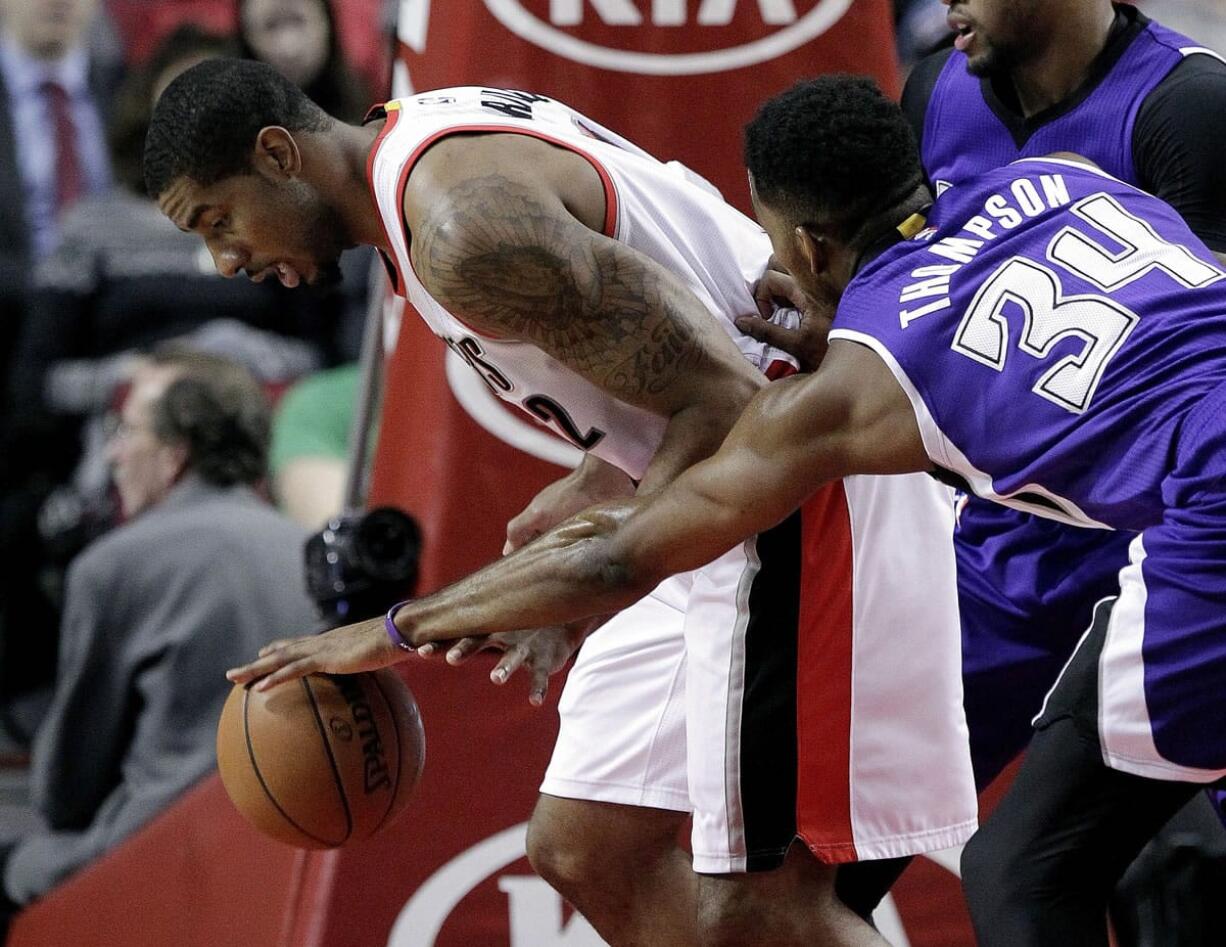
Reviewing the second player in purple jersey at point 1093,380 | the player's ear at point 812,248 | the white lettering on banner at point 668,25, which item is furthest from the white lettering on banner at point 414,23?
the second player in purple jersey at point 1093,380

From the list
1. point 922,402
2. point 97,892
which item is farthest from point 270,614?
point 922,402

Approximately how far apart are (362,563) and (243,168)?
1.17m

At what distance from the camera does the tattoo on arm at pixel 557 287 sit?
2.97 m

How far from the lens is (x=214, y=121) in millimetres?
3279

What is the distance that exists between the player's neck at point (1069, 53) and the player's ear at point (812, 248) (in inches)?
34.1

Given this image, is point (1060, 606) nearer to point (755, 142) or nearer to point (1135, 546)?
point (1135, 546)

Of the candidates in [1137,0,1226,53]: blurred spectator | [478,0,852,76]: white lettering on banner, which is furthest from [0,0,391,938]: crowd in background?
[1137,0,1226,53]: blurred spectator

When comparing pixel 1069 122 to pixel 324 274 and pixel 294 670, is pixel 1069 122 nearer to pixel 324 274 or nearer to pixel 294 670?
pixel 324 274

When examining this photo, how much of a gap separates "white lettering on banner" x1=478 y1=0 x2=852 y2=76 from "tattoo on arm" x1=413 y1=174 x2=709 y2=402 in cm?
155

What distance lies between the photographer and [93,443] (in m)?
6.72

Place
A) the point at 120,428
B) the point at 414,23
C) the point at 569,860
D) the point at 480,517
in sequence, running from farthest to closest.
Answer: the point at 120,428, the point at 414,23, the point at 480,517, the point at 569,860

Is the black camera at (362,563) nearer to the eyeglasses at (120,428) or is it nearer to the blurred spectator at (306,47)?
the eyeglasses at (120,428)

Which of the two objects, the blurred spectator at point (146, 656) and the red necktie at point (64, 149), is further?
the red necktie at point (64, 149)

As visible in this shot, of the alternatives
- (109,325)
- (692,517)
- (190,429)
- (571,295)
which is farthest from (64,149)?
(692,517)
